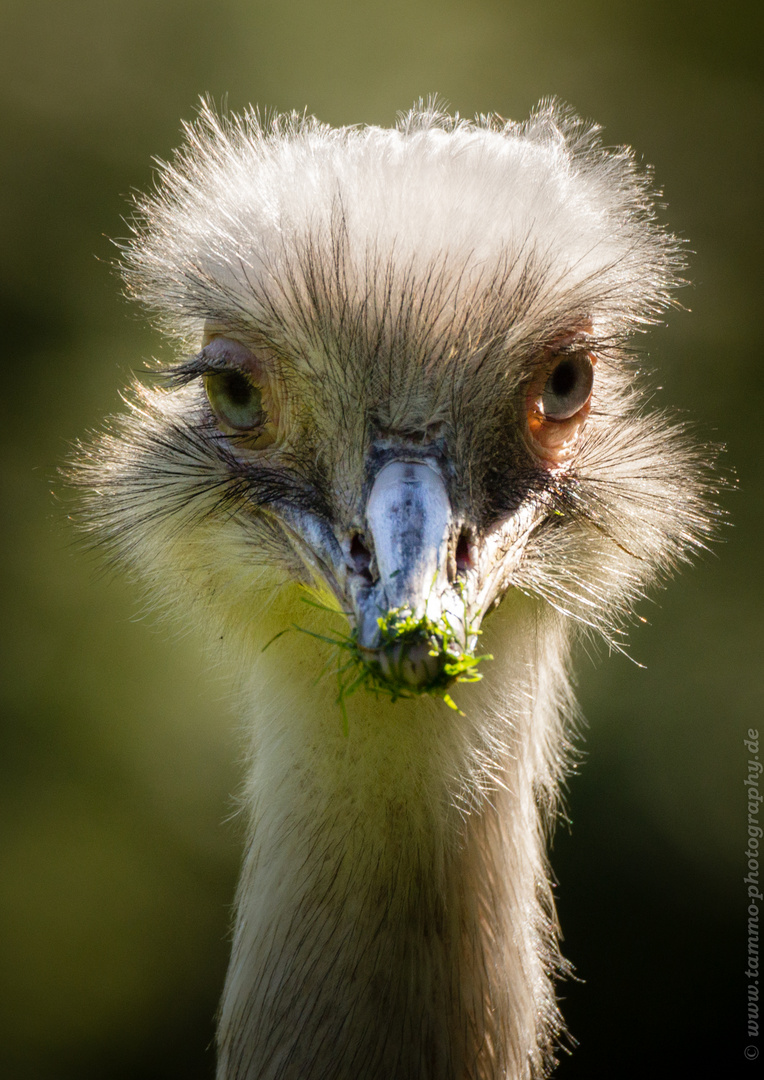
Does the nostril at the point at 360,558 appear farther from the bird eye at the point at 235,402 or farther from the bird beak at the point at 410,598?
the bird eye at the point at 235,402

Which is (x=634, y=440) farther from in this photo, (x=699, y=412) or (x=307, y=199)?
(x=699, y=412)

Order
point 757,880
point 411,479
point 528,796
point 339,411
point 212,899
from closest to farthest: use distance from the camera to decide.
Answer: point 411,479 < point 339,411 < point 528,796 < point 757,880 < point 212,899

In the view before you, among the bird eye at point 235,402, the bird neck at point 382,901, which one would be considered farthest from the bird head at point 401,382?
the bird neck at point 382,901

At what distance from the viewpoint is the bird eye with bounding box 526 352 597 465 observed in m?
1.40

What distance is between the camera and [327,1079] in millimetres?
1324

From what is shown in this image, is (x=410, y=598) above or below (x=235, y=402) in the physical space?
below

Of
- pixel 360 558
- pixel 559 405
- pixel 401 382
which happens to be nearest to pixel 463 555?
pixel 360 558

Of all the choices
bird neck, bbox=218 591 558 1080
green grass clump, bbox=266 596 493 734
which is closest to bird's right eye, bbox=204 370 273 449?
bird neck, bbox=218 591 558 1080

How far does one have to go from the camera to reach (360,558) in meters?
1.12

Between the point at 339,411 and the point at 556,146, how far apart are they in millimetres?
606

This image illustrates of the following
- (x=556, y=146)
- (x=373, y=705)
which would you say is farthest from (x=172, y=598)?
(x=556, y=146)

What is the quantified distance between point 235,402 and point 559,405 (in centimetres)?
41

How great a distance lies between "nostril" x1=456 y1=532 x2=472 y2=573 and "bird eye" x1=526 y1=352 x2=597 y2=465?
28cm

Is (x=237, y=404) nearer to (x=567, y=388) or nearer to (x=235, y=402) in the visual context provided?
(x=235, y=402)
